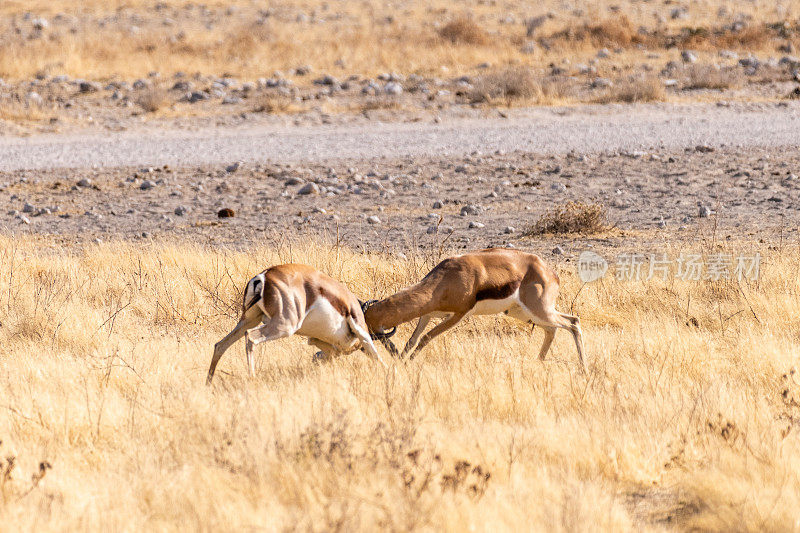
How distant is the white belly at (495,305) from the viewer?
263 inches

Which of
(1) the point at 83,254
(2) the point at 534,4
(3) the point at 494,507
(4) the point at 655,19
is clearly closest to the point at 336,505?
(3) the point at 494,507

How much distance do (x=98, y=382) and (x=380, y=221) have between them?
603cm

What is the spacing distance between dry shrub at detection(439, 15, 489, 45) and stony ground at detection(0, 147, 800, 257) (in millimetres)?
12270

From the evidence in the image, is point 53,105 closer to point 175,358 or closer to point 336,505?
point 175,358

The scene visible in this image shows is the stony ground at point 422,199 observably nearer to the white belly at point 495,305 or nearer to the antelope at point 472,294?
the antelope at point 472,294

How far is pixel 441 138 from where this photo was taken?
1756 centimetres

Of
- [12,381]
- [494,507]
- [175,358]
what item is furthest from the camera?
[175,358]

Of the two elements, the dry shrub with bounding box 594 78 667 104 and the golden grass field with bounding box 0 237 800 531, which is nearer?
the golden grass field with bounding box 0 237 800 531

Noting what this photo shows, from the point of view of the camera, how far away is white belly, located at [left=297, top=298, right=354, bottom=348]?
632 centimetres

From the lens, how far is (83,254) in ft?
36.1
